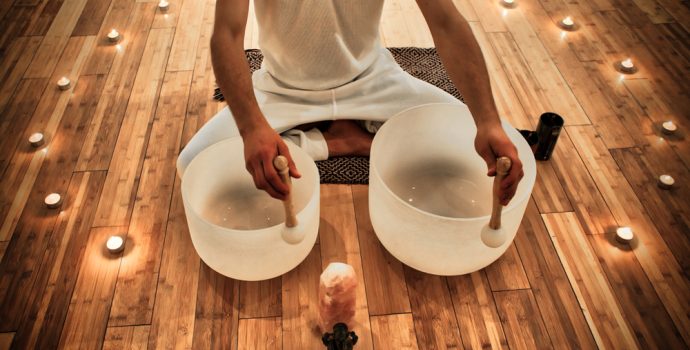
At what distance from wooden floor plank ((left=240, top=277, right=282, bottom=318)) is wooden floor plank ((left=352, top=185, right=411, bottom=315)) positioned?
20cm

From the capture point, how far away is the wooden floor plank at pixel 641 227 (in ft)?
4.33

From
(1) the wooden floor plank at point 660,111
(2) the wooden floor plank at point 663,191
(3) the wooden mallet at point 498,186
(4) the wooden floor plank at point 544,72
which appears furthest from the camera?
(4) the wooden floor plank at point 544,72

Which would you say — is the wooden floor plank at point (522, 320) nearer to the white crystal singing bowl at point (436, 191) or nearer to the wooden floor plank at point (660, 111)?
the white crystal singing bowl at point (436, 191)

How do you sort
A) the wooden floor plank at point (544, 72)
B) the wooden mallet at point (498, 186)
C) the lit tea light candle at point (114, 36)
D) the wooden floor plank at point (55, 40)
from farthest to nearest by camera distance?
the lit tea light candle at point (114, 36) → the wooden floor plank at point (55, 40) → the wooden floor plank at point (544, 72) → the wooden mallet at point (498, 186)

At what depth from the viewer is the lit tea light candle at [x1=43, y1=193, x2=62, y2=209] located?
1.49 meters

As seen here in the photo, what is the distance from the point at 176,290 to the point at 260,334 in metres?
0.23

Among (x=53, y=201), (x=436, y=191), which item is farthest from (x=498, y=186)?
(x=53, y=201)

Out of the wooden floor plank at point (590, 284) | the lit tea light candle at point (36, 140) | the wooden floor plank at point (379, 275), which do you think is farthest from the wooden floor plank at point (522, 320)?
the lit tea light candle at point (36, 140)

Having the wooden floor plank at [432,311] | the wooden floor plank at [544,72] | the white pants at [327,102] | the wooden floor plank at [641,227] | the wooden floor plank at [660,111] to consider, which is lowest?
the wooden floor plank at [660,111]

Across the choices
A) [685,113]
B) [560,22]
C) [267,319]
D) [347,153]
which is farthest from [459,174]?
[560,22]

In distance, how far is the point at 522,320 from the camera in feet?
4.19

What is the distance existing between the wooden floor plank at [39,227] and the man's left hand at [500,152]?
101 centimetres

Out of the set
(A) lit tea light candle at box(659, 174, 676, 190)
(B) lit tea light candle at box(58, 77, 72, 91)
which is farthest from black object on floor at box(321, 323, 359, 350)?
(B) lit tea light candle at box(58, 77, 72, 91)

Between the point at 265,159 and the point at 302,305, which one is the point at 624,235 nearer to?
the point at 302,305
